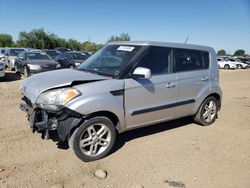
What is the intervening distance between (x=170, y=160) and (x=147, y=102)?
3.50ft

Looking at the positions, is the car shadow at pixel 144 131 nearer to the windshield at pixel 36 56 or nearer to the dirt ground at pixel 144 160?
the dirt ground at pixel 144 160

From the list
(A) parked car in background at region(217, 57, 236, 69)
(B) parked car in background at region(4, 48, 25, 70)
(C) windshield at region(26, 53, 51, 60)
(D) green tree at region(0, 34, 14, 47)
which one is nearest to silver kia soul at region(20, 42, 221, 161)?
(C) windshield at region(26, 53, 51, 60)

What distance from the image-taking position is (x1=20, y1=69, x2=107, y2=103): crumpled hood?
4078 mm

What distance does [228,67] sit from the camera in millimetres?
38781

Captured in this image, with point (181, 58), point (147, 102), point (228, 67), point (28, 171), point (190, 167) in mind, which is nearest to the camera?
point (28, 171)

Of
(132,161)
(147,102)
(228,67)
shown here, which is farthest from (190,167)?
(228,67)

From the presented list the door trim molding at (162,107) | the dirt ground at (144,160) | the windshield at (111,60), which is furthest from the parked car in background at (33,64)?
the door trim molding at (162,107)

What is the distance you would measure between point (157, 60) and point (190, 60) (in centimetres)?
Result: 106

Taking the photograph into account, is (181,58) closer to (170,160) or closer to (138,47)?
(138,47)

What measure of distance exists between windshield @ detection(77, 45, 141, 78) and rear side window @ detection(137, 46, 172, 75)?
0.73ft

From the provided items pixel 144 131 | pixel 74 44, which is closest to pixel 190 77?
pixel 144 131

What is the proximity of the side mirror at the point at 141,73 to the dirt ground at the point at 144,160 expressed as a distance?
1.29m

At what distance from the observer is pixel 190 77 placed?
5.59 meters

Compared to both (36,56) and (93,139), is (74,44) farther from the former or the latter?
(93,139)
